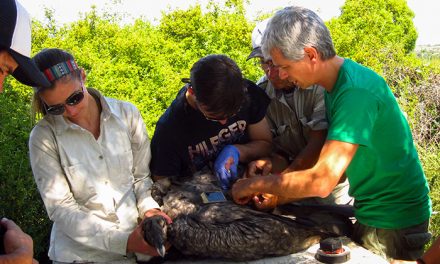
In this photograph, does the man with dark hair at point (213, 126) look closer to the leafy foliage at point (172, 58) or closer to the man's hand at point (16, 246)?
the man's hand at point (16, 246)

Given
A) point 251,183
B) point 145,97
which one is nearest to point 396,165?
point 251,183

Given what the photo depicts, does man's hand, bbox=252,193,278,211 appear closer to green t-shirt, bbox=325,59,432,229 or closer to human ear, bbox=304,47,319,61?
green t-shirt, bbox=325,59,432,229

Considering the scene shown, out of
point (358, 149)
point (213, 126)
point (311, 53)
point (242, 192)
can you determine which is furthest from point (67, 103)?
point (358, 149)

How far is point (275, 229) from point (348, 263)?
419 millimetres

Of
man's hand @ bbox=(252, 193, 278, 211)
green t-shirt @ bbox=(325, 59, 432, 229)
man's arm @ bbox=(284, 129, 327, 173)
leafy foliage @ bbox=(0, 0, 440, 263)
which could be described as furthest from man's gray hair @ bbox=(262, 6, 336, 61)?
leafy foliage @ bbox=(0, 0, 440, 263)

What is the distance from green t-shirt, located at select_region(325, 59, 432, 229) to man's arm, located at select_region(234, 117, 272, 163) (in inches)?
21.1

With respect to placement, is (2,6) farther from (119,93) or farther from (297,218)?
(119,93)

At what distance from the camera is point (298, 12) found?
2590 mm

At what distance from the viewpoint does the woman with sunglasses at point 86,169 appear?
288 centimetres

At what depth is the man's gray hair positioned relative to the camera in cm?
252

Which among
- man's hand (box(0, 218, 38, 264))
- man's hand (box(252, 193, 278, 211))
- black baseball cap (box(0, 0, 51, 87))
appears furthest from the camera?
man's hand (box(252, 193, 278, 211))

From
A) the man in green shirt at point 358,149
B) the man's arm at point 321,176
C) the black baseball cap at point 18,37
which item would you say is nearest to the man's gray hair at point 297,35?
the man in green shirt at point 358,149

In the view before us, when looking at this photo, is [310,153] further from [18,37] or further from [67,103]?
[18,37]

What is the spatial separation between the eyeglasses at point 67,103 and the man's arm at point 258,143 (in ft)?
3.15
